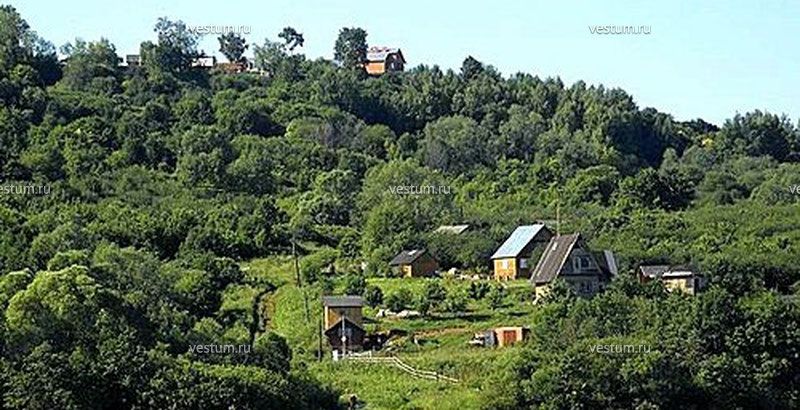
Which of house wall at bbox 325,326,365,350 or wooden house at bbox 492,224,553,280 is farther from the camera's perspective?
wooden house at bbox 492,224,553,280

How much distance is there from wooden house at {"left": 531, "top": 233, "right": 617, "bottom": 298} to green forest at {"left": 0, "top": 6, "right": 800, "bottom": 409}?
141 cm

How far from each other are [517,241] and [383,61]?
43258 millimetres

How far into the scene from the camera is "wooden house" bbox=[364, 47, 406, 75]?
8438 centimetres

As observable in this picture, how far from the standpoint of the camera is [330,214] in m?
50.8

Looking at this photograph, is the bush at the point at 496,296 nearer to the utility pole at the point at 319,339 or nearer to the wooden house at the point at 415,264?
the wooden house at the point at 415,264

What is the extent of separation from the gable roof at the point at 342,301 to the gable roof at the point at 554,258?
584cm

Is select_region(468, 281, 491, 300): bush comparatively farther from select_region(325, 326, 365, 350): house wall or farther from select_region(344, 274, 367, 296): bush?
select_region(325, 326, 365, 350): house wall

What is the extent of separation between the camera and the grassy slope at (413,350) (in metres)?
29.3

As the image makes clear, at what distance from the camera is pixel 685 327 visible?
3094 centimetres

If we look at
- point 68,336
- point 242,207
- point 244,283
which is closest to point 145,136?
point 242,207

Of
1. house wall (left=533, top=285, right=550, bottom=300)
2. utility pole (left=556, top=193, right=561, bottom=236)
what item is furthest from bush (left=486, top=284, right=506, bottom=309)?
utility pole (left=556, top=193, right=561, bottom=236)

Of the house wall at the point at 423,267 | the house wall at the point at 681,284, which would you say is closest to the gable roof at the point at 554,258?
the house wall at the point at 681,284

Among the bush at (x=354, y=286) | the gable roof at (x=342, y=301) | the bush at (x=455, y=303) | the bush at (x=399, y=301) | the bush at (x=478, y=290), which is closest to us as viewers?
the gable roof at (x=342, y=301)

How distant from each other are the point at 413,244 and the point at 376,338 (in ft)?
34.8
